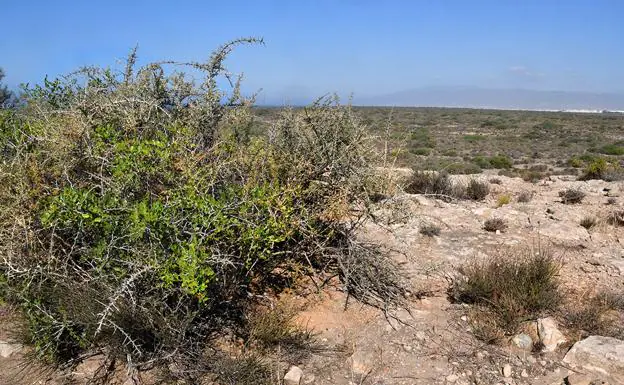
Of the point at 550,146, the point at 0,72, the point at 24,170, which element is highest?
the point at 0,72

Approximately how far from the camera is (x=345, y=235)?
5082mm

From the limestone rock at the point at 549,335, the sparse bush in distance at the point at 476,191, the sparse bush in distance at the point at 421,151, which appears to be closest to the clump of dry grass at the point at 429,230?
the limestone rock at the point at 549,335

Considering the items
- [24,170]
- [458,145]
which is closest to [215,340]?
[24,170]

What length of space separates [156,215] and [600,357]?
3504 millimetres

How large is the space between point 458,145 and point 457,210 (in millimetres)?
20731

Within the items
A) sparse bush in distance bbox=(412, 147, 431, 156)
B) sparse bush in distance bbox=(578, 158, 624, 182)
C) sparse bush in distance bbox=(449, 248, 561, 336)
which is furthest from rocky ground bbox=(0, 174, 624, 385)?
sparse bush in distance bbox=(412, 147, 431, 156)

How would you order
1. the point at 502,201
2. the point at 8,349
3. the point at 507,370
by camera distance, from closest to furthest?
the point at 507,370
the point at 8,349
the point at 502,201

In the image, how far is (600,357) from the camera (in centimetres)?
385

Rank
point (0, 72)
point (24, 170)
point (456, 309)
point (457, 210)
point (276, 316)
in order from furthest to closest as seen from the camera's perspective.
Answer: point (0, 72), point (457, 210), point (456, 309), point (276, 316), point (24, 170)

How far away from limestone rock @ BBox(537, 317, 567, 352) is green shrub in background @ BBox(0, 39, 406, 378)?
51.0 inches

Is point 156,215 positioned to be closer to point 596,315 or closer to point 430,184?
point 596,315

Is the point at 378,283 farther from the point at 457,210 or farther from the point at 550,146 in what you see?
the point at 550,146

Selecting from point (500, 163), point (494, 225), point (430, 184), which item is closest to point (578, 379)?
point (494, 225)

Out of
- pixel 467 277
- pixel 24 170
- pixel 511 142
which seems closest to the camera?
pixel 24 170
